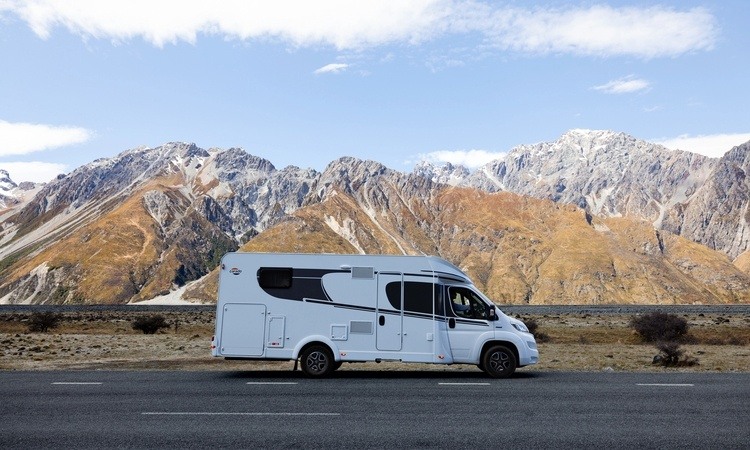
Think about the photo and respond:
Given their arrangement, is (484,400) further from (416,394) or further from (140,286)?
(140,286)

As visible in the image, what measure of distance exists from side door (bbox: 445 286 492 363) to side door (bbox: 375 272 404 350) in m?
1.35

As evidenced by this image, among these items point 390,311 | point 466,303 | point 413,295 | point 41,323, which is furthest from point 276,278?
point 41,323

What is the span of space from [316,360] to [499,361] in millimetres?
5117

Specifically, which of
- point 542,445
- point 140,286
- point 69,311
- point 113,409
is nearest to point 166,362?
point 113,409

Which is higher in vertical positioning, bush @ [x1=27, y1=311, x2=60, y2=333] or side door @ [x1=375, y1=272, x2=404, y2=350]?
bush @ [x1=27, y1=311, x2=60, y2=333]

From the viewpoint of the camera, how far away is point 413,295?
1770 centimetres

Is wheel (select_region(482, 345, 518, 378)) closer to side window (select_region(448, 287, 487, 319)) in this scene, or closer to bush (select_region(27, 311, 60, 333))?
side window (select_region(448, 287, 487, 319))

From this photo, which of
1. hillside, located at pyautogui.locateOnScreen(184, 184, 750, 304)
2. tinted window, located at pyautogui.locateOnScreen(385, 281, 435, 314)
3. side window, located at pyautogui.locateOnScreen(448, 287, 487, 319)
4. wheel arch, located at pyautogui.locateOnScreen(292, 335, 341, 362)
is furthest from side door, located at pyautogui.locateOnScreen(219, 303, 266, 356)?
hillside, located at pyautogui.locateOnScreen(184, 184, 750, 304)

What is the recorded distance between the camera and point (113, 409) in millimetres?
12719

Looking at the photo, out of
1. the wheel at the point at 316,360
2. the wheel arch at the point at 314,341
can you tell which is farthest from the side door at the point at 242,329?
the wheel at the point at 316,360

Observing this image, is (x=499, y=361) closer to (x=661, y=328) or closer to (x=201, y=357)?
(x=201, y=357)

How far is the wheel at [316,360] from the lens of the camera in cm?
1767

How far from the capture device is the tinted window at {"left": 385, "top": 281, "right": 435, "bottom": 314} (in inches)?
693

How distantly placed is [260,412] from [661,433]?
284 inches
